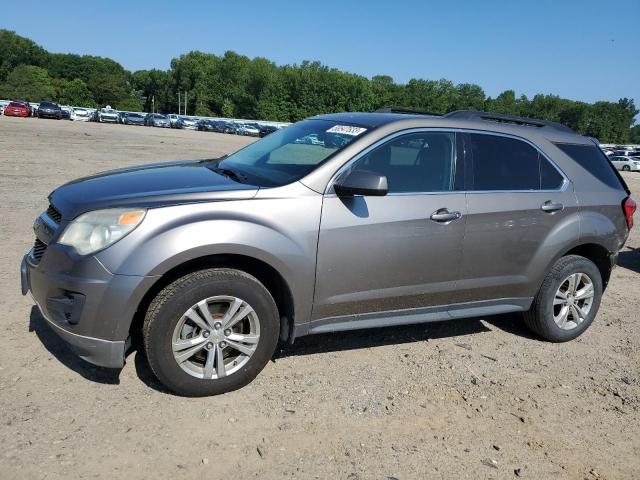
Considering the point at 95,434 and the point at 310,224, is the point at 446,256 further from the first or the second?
the point at 95,434

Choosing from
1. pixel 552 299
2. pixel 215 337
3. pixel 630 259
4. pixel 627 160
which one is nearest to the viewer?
pixel 215 337

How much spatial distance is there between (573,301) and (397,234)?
81.4 inches

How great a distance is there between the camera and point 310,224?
365cm

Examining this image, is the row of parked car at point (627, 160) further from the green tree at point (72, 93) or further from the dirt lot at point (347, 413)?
the green tree at point (72, 93)

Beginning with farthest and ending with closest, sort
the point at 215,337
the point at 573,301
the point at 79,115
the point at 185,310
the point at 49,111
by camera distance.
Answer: the point at 79,115 → the point at 49,111 → the point at 573,301 → the point at 215,337 → the point at 185,310

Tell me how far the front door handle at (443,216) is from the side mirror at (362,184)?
0.55 meters

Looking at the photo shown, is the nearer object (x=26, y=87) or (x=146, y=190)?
(x=146, y=190)

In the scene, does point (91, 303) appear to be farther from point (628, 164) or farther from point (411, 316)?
point (628, 164)

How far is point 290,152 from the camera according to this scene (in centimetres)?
443

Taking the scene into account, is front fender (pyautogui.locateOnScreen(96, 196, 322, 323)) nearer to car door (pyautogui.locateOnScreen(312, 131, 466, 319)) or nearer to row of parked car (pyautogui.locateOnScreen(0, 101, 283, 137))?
car door (pyautogui.locateOnScreen(312, 131, 466, 319))

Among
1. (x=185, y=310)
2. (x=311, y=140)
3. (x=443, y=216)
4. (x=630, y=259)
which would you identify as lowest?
(x=630, y=259)

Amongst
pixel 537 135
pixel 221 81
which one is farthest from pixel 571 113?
pixel 537 135

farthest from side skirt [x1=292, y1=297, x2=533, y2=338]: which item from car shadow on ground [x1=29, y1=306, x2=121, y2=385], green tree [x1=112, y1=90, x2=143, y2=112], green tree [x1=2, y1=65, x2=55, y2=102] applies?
green tree [x1=112, y1=90, x2=143, y2=112]

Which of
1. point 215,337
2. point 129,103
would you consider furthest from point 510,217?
point 129,103
